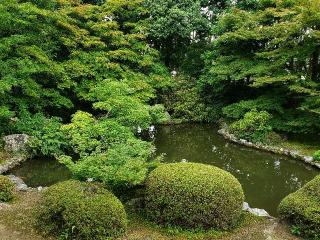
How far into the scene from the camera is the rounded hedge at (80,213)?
743 cm

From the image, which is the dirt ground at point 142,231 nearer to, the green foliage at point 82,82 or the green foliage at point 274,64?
the green foliage at point 82,82

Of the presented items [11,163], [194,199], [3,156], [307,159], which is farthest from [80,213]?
[307,159]

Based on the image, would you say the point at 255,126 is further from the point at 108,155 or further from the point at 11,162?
the point at 11,162

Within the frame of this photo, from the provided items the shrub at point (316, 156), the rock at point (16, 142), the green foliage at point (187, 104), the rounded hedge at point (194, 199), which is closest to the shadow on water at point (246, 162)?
the shrub at point (316, 156)

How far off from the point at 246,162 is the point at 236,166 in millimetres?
682

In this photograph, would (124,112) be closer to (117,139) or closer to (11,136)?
(117,139)

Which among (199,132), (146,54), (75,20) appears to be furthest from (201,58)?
(75,20)

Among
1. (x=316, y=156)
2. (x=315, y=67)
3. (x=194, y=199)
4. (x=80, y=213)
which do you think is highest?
(x=315, y=67)

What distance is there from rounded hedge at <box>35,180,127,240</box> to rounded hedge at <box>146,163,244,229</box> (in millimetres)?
806

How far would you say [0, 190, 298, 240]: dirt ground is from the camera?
784cm

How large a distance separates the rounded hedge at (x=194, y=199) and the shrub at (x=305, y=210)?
101 cm

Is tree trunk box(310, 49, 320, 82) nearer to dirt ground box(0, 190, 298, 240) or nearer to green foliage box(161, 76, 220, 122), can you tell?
green foliage box(161, 76, 220, 122)

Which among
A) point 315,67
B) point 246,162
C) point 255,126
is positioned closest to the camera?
point 246,162

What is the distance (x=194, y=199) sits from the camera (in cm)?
793
